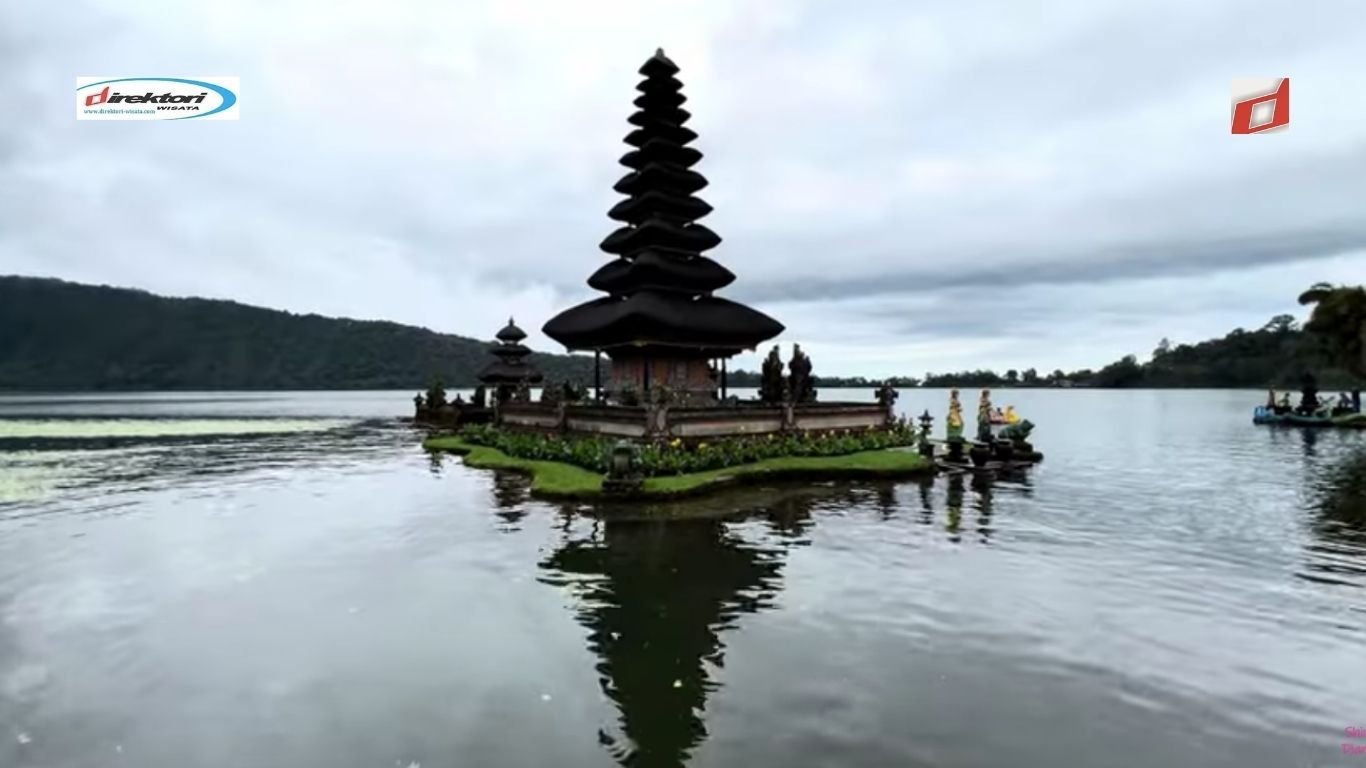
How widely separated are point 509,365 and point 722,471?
3444 cm

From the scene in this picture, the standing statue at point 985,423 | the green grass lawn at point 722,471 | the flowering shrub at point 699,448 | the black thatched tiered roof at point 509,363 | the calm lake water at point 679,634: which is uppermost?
the black thatched tiered roof at point 509,363

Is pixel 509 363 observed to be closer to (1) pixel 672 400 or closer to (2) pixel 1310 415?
(1) pixel 672 400

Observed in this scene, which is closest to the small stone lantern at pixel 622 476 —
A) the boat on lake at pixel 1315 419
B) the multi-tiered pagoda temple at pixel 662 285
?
the multi-tiered pagoda temple at pixel 662 285

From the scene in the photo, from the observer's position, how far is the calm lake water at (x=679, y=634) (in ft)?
19.5

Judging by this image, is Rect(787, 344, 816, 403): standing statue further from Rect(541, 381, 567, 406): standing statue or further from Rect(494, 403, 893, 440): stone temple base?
Rect(541, 381, 567, 406): standing statue

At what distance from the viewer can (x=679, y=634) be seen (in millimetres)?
8555

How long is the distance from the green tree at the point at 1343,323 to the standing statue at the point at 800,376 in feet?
176

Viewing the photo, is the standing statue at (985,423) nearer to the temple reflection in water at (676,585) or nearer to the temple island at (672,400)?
the temple island at (672,400)

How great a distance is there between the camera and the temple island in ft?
72.5

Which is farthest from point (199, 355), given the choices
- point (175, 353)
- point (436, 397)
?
point (436, 397)

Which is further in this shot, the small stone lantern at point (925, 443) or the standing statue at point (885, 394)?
the standing statue at point (885, 394)

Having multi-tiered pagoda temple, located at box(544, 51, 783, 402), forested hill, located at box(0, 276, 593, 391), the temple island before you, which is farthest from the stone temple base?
forested hill, located at box(0, 276, 593, 391)

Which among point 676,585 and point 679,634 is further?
point 676,585

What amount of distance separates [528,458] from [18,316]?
738 feet
